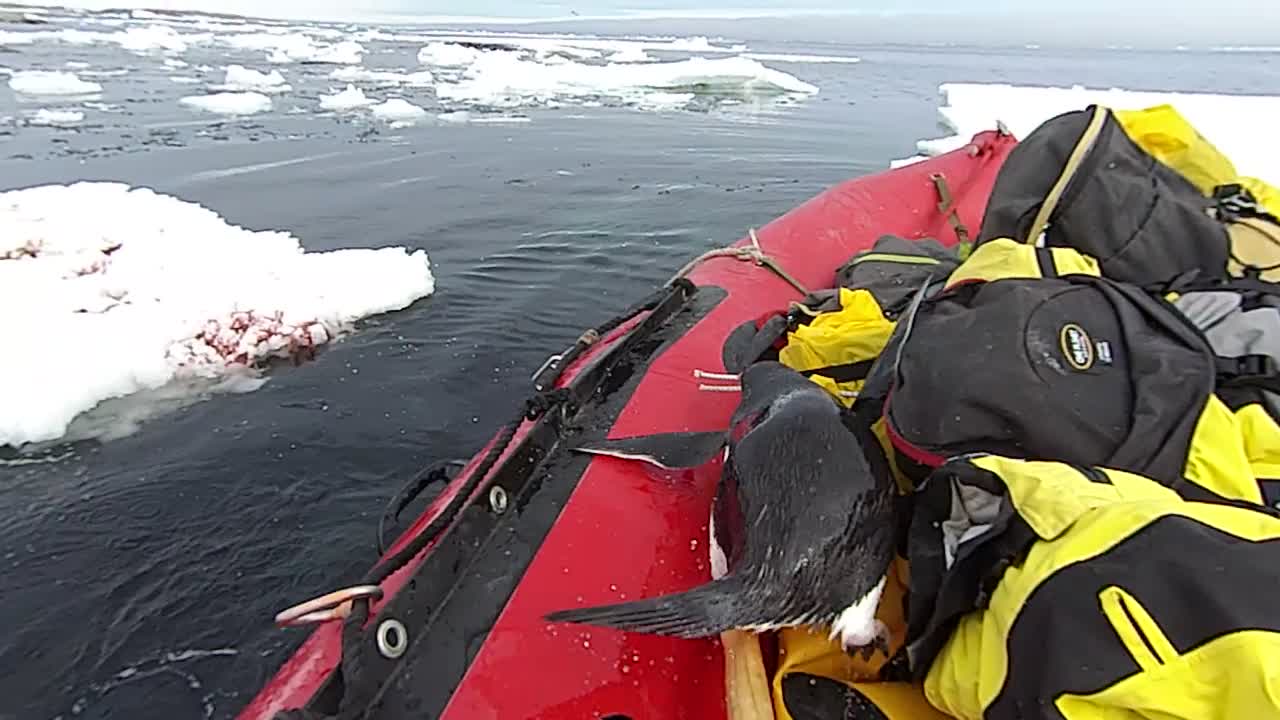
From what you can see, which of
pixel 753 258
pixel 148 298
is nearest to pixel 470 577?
pixel 753 258

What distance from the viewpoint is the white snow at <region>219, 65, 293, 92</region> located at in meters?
13.5

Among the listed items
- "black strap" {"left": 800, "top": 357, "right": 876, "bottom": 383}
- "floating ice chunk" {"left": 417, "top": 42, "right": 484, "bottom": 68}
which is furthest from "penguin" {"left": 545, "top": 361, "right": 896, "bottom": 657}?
"floating ice chunk" {"left": 417, "top": 42, "right": 484, "bottom": 68}

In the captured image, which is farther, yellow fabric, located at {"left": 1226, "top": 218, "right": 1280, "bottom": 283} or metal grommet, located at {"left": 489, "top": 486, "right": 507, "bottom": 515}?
yellow fabric, located at {"left": 1226, "top": 218, "right": 1280, "bottom": 283}

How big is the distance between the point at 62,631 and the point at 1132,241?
127 inches

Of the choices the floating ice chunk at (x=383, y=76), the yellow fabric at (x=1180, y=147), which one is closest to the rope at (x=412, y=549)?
the yellow fabric at (x=1180, y=147)

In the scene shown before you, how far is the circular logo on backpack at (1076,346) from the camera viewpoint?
151 cm

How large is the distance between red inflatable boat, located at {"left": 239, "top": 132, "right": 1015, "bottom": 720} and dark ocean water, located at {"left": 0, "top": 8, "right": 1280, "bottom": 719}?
0.76 m

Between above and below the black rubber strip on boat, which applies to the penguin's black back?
above

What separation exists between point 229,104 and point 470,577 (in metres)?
11.4

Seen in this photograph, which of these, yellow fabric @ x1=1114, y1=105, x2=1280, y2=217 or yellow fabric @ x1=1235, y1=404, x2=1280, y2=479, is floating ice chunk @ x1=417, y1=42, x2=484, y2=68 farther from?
yellow fabric @ x1=1235, y1=404, x2=1280, y2=479

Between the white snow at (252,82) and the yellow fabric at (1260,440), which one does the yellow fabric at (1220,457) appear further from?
the white snow at (252,82)

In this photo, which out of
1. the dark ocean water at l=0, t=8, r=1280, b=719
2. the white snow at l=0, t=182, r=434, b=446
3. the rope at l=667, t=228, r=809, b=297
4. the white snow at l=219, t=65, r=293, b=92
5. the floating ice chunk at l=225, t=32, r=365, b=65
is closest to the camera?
the dark ocean water at l=0, t=8, r=1280, b=719

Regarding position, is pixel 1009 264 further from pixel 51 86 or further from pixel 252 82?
pixel 252 82

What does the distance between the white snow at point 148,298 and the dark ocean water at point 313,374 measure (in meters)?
0.16
